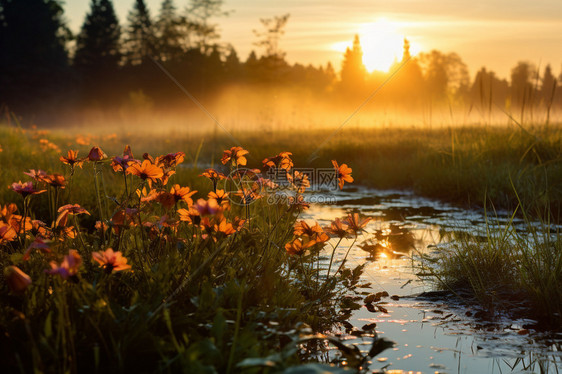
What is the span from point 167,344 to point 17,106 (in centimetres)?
4165

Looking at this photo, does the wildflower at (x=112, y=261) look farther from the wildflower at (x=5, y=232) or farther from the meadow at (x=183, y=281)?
the wildflower at (x=5, y=232)

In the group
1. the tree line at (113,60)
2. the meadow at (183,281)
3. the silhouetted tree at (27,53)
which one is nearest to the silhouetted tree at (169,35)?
the tree line at (113,60)

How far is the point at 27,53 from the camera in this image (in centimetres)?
3734

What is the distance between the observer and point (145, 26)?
4375 centimetres

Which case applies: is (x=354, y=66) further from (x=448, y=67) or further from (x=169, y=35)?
(x=169, y=35)

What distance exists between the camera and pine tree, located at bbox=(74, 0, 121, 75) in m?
42.8

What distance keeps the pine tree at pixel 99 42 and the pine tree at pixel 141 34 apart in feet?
4.09

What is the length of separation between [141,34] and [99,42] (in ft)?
11.6

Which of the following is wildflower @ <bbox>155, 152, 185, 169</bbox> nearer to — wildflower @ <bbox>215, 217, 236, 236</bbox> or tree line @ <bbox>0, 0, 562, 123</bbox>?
wildflower @ <bbox>215, 217, 236, 236</bbox>

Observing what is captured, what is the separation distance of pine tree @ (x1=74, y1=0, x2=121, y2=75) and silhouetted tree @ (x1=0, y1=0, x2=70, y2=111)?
3727 millimetres

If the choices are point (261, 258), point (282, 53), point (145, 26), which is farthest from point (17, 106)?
point (261, 258)

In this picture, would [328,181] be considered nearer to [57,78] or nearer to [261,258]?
[261,258]

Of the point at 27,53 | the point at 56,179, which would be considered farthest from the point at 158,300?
the point at 27,53

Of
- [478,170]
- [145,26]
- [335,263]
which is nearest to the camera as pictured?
[335,263]
